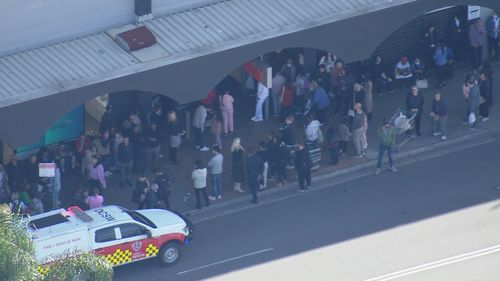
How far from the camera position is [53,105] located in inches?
1280

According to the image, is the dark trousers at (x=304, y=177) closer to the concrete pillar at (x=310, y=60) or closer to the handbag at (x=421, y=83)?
the concrete pillar at (x=310, y=60)

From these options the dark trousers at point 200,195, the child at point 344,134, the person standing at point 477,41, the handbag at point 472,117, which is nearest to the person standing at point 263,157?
the dark trousers at point 200,195

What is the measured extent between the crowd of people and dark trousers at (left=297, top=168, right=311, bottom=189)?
0.13 feet

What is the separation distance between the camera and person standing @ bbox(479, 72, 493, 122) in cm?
3759

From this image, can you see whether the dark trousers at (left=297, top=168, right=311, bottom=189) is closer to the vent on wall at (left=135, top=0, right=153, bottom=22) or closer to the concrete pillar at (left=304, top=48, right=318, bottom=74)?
the vent on wall at (left=135, top=0, right=153, bottom=22)

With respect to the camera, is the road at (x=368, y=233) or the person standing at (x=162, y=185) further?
the person standing at (x=162, y=185)

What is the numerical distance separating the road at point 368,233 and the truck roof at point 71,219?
46.3 inches

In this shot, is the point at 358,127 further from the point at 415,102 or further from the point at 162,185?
the point at 162,185

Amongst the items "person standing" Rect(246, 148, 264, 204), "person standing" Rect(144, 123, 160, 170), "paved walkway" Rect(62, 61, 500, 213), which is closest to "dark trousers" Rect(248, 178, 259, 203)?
"person standing" Rect(246, 148, 264, 204)

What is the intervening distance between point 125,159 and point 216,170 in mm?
2238

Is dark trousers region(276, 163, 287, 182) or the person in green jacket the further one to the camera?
the person in green jacket

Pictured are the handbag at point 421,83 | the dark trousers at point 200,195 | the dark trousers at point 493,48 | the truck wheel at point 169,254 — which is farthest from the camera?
the dark trousers at point 493,48

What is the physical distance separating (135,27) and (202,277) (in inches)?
258

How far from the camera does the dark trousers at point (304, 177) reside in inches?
1359
